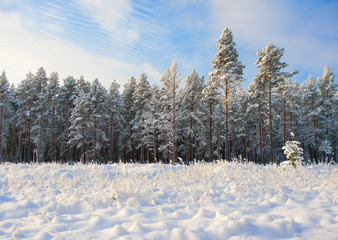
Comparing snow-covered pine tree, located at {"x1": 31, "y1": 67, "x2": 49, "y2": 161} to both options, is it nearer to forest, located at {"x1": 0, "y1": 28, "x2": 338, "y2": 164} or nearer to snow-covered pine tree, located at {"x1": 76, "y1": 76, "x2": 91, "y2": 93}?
forest, located at {"x1": 0, "y1": 28, "x2": 338, "y2": 164}

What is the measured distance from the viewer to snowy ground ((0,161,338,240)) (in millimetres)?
2906

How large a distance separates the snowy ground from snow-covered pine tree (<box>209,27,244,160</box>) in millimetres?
15030

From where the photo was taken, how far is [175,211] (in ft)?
12.2

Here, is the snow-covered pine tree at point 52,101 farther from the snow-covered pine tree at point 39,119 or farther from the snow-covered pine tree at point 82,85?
the snow-covered pine tree at point 82,85

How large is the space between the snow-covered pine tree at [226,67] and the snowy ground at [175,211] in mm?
15030

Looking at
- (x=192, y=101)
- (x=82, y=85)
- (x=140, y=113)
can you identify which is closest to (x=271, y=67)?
(x=192, y=101)

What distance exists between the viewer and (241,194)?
4527mm

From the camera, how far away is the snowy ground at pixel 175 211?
9.53 ft

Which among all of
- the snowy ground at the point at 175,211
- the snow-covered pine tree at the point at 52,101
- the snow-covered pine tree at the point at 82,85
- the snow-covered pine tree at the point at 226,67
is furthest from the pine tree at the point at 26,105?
the snowy ground at the point at 175,211

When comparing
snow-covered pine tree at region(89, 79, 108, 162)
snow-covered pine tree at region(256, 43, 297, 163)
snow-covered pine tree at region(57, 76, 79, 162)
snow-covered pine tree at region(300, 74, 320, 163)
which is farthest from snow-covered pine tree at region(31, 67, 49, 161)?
snow-covered pine tree at region(300, 74, 320, 163)

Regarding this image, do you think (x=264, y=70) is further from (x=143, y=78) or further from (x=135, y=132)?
(x=135, y=132)

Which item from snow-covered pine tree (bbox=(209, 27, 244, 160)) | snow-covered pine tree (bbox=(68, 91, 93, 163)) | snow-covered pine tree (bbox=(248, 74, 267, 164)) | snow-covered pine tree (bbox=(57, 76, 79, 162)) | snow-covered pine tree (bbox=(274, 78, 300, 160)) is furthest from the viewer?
snow-covered pine tree (bbox=(274, 78, 300, 160))

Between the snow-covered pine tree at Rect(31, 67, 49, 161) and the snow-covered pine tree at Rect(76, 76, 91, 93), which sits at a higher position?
the snow-covered pine tree at Rect(76, 76, 91, 93)

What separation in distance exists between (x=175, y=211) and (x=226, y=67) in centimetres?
1882
